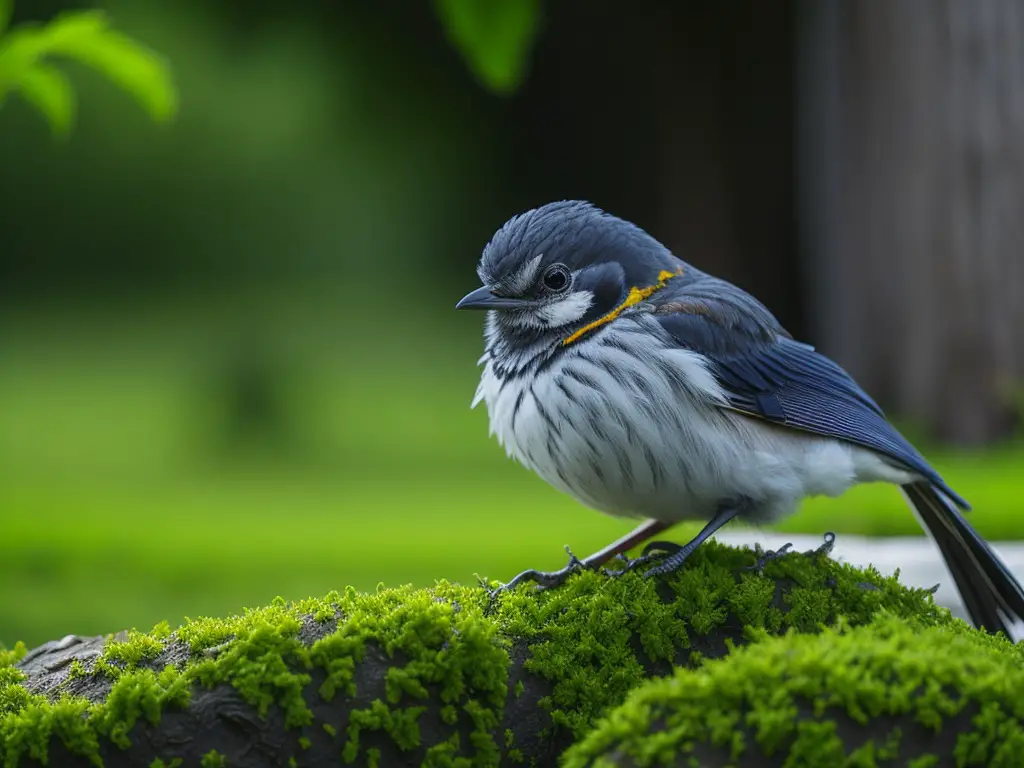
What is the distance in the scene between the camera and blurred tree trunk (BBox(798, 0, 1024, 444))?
332 inches

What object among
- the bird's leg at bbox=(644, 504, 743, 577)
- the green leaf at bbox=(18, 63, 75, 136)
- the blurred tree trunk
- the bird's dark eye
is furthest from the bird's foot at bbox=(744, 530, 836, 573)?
the blurred tree trunk

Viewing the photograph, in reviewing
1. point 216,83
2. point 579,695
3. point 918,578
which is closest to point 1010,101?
point 918,578

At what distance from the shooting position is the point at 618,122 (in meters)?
13.9

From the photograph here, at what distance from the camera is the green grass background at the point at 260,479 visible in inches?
275

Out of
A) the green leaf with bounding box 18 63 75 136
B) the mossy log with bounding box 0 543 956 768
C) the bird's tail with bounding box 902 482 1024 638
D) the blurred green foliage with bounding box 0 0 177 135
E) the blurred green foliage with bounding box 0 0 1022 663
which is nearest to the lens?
the mossy log with bounding box 0 543 956 768

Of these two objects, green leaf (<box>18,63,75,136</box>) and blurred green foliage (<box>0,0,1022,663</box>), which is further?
blurred green foliage (<box>0,0,1022,663</box>)

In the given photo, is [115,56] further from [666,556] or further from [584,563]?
[666,556]

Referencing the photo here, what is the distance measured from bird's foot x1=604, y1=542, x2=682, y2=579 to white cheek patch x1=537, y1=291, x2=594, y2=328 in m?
0.72

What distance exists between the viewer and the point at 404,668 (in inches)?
116

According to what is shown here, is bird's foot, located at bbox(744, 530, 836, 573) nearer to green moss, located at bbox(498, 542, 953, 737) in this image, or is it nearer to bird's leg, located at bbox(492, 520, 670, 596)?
green moss, located at bbox(498, 542, 953, 737)

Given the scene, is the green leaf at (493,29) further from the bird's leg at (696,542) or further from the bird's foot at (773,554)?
the bird's foot at (773,554)

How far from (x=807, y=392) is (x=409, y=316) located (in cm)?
1161

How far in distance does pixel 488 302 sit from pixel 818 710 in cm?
165

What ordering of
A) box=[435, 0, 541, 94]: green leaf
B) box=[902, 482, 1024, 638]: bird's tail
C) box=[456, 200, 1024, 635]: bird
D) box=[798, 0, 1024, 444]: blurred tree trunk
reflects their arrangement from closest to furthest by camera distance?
box=[456, 200, 1024, 635]: bird → box=[902, 482, 1024, 638]: bird's tail → box=[435, 0, 541, 94]: green leaf → box=[798, 0, 1024, 444]: blurred tree trunk
